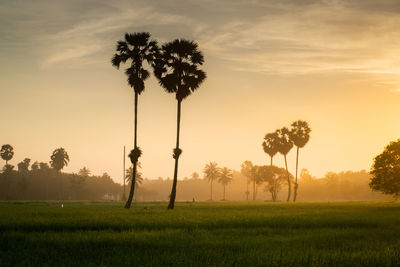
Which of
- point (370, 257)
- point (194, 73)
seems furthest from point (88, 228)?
point (194, 73)

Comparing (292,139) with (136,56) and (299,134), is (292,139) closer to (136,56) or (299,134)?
(299,134)

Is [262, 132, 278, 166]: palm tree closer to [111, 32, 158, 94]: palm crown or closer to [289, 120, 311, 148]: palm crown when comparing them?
[289, 120, 311, 148]: palm crown

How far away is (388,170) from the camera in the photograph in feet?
164

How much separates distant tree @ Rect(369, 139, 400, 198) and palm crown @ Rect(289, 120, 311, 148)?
42444mm

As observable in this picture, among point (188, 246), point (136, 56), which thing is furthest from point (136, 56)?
point (188, 246)

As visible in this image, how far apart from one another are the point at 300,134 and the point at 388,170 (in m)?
45.2

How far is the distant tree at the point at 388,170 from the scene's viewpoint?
48.9 metres

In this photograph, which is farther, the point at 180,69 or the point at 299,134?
the point at 299,134

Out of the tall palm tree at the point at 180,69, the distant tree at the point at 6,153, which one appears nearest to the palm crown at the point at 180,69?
the tall palm tree at the point at 180,69

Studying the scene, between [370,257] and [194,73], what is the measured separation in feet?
119

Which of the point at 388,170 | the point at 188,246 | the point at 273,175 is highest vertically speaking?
the point at 388,170

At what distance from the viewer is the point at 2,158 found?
5925 inches

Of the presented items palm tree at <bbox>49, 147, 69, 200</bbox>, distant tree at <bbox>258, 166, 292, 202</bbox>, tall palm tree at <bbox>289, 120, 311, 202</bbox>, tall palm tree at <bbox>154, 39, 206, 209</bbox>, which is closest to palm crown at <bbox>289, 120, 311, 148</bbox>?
tall palm tree at <bbox>289, 120, 311, 202</bbox>

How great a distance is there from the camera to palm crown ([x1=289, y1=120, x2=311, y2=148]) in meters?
94.6
